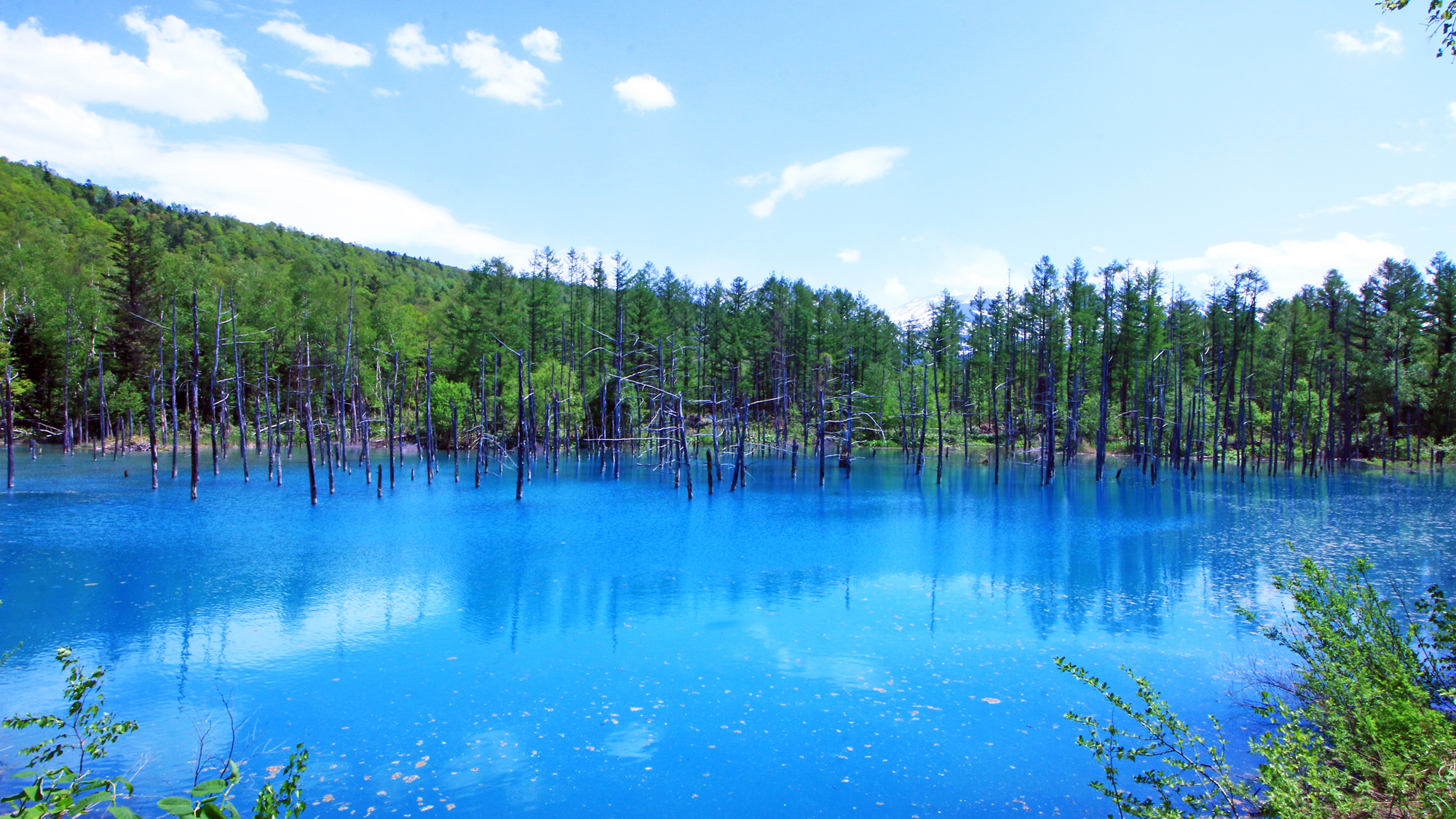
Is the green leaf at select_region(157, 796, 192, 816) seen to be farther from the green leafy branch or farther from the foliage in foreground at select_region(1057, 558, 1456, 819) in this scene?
the foliage in foreground at select_region(1057, 558, 1456, 819)

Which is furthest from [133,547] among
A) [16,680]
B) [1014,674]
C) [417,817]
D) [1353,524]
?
[1353,524]

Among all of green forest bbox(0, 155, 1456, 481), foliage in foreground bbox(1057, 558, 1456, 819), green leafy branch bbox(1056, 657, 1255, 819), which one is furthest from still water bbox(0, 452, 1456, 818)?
green forest bbox(0, 155, 1456, 481)

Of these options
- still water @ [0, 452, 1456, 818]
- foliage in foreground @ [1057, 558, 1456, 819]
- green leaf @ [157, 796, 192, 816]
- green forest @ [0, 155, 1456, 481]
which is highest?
green forest @ [0, 155, 1456, 481]

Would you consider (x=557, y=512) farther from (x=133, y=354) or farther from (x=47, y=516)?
(x=133, y=354)

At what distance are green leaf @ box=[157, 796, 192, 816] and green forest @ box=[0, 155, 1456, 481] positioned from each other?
126ft

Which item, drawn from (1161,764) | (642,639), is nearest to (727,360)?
(642,639)

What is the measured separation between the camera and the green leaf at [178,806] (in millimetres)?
2805

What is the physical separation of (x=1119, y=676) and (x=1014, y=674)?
146 centimetres

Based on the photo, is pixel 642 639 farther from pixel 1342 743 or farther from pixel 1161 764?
pixel 1342 743

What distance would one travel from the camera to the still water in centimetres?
796

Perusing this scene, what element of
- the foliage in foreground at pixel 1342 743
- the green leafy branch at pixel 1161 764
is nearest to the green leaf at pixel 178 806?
the green leafy branch at pixel 1161 764

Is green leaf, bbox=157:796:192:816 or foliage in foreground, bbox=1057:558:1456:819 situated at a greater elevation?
green leaf, bbox=157:796:192:816

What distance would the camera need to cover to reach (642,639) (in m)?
12.6

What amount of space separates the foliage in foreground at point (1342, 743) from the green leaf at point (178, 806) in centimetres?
481
